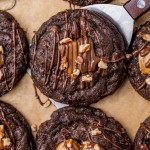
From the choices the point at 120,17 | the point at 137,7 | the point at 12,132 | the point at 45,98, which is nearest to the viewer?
the point at 137,7

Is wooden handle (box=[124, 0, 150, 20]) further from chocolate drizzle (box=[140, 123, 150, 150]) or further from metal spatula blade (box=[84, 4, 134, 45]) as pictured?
chocolate drizzle (box=[140, 123, 150, 150])

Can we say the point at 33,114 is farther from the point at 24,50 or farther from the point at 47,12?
the point at 47,12

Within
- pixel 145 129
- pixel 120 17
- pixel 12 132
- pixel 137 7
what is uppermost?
pixel 137 7

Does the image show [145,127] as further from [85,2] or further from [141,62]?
[85,2]

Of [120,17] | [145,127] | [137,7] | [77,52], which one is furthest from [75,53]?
[145,127]

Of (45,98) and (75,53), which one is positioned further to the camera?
(45,98)

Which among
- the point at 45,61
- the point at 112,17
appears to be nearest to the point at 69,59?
the point at 45,61

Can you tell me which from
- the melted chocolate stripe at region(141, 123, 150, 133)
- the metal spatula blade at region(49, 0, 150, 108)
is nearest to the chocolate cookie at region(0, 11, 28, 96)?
the metal spatula blade at region(49, 0, 150, 108)
